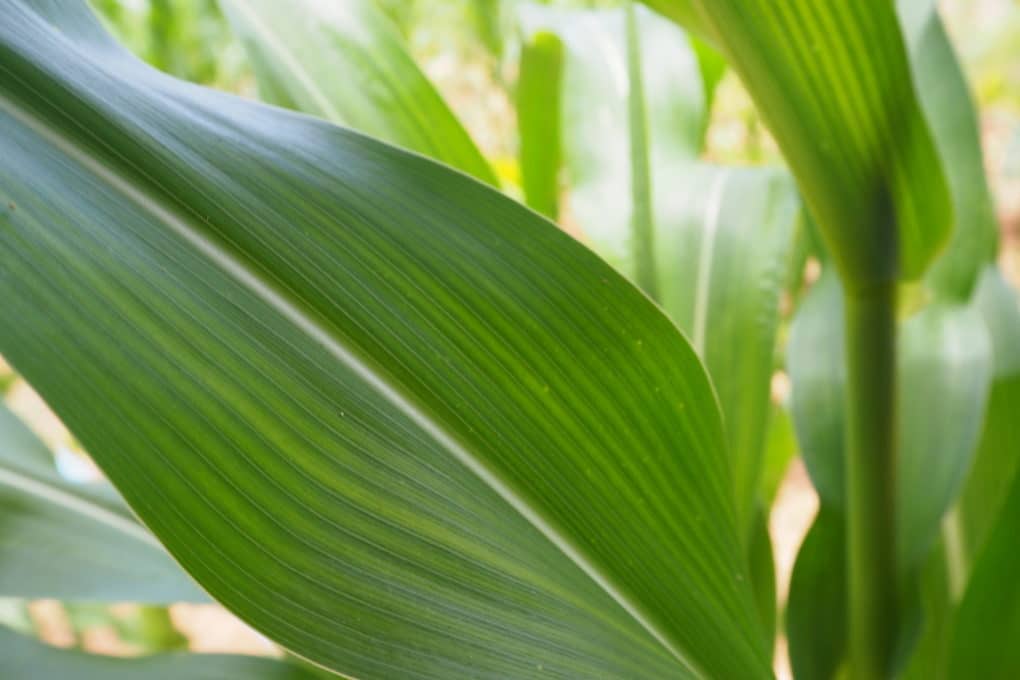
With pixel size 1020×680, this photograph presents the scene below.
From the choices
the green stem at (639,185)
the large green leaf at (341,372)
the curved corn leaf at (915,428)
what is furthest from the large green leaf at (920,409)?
the large green leaf at (341,372)

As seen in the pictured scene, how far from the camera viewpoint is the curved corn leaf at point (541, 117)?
1.73ft

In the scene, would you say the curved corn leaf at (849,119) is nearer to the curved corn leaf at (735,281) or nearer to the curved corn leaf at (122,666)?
the curved corn leaf at (735,281)

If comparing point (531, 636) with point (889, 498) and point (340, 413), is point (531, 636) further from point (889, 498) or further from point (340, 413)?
point (889, 498)

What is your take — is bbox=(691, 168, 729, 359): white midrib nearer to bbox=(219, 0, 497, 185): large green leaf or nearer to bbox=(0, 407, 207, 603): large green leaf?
bbox=(219, 0, 497, 185): large green leaf

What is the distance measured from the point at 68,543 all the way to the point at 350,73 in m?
0.27

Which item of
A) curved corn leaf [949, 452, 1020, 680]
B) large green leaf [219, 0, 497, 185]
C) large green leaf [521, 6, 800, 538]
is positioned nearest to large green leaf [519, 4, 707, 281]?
large green leaf [521, 6, 800, 538]

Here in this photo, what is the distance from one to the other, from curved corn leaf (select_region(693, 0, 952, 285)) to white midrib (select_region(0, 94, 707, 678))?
17 centimetres

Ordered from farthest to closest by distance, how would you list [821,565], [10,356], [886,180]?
[821,565] → [886,180] → [10,356]

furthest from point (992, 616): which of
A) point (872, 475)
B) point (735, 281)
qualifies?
point (735, 281)

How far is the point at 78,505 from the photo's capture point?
1.47ft

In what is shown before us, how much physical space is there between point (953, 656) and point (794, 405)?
0.14 m

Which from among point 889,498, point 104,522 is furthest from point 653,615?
point 104,522

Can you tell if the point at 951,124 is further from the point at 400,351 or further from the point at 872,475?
the point at 400,351

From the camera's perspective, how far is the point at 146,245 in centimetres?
24
